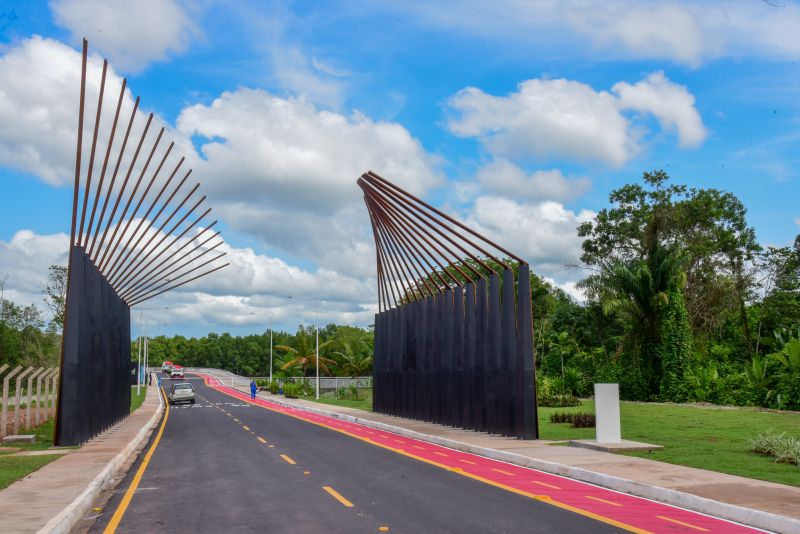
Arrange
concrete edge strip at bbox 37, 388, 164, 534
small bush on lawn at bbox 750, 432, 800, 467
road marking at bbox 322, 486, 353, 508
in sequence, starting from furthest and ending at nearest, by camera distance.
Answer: small bush on lawn at bbox 750, 432, 800, 467 → road marking at bbox 322, 486, 353, 508 → concrete edge strip at bbox 37, 388, 164, 534

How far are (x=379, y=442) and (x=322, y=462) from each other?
229 inches

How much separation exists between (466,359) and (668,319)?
1649 centimetres

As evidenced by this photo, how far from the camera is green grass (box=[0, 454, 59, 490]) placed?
1370 centimetres

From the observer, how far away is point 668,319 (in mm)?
38062

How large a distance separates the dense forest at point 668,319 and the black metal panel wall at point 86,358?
74.6ft

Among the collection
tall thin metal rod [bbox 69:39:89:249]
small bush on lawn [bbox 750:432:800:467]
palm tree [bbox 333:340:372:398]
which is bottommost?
small bush on lawn [bbox 750:432:800:467]

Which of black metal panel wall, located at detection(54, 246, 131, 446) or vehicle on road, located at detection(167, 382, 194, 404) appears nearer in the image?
black metal panel wall, located at detection(54, 246, 131, 446)

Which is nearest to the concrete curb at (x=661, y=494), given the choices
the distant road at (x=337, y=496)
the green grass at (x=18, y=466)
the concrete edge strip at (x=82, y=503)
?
the distant road at (x=337, y=496)

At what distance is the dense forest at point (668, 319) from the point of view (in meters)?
36.4

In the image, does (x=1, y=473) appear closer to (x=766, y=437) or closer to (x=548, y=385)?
(x=766, y=437)

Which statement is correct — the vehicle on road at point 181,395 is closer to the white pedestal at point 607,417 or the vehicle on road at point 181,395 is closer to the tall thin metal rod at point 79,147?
the tall thin metal rod at point 79,147

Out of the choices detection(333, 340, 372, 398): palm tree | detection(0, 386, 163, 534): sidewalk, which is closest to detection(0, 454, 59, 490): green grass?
detection(0, 386, 163, 534): sidewalk

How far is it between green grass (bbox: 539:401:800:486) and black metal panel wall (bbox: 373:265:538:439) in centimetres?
175

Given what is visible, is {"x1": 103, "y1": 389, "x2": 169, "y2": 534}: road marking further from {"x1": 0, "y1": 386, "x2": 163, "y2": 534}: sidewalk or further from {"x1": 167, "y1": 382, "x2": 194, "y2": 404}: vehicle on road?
{"x1": 167, "y1": 382, "x2": 194, "y2": 404}: vehicle on road
